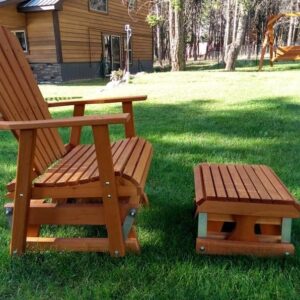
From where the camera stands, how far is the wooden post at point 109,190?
1.95 meters

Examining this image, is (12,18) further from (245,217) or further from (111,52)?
(245,217)

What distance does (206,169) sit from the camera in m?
2.62

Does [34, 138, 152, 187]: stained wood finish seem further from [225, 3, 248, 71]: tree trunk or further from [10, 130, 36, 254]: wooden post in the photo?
[225, 3, 248, 71]: tree trunk

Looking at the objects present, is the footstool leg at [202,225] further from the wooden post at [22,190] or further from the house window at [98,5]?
the house window at [98,5]

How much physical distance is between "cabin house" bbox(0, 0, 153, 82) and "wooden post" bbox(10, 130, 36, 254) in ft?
41.6

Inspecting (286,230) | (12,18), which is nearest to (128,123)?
(286,230)

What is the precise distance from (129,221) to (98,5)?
16.5 meters

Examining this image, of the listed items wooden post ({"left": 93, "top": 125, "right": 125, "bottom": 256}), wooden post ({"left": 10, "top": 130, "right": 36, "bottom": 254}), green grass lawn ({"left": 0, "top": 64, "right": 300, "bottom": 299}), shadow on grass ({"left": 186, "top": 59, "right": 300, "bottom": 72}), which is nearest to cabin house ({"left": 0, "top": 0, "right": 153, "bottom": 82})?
shadow on grass ({"left": 186, "top": 59, "right": 300, "bottom": 72})

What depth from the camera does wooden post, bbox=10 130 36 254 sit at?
2008 millimetres

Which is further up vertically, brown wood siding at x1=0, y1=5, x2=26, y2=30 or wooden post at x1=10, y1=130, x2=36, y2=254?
brown wood siding at x1=0, y1=5, x2=26, y2=30

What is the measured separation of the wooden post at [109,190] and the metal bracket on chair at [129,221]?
0.02 m

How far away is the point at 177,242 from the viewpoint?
229cm

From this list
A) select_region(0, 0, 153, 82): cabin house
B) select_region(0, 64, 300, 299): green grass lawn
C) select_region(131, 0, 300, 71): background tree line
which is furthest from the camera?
select_region(131, 0, 300, 71): background tree line

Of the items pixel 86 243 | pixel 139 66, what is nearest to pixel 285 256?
pixel 86 243
